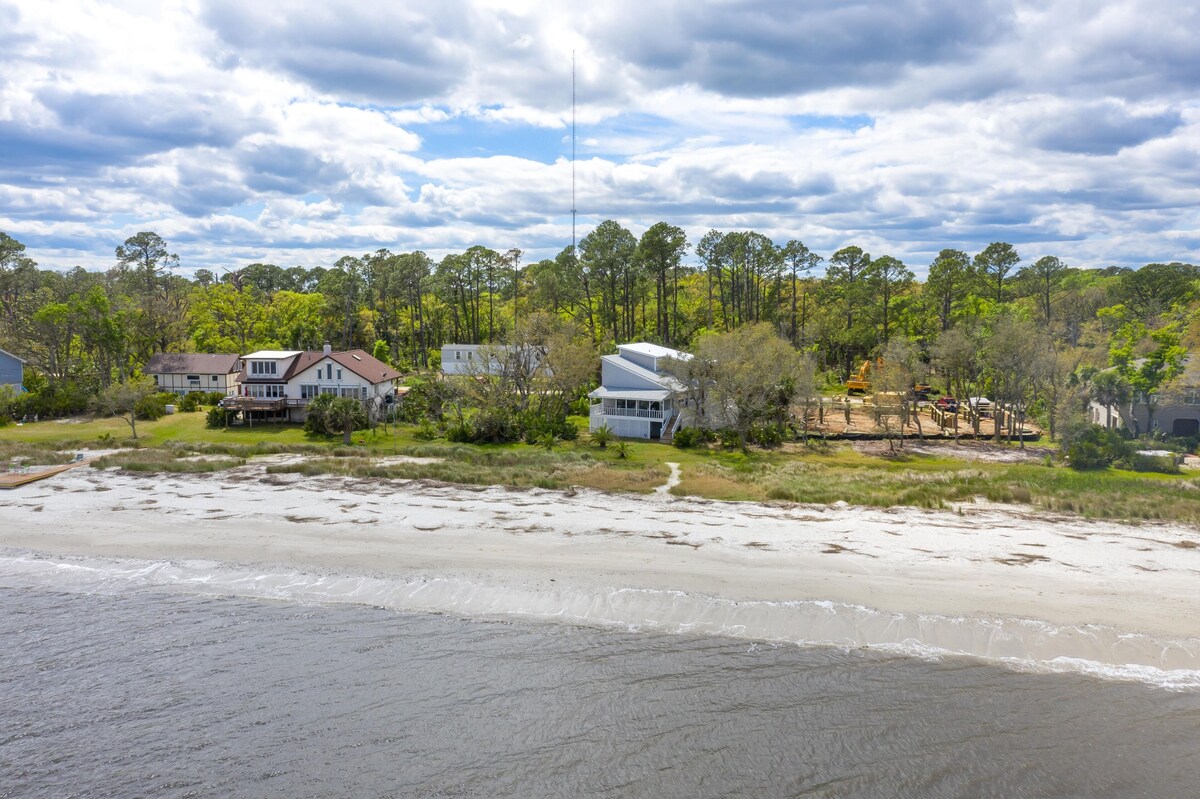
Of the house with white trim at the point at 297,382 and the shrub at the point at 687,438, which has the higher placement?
the house with white trim at the point at 297,382

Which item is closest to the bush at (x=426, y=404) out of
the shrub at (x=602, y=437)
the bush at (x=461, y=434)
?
the bush at (x=461, y=434)

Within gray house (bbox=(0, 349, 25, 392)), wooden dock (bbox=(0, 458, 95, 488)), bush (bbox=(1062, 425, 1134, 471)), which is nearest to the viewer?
wooden dock (bbox=(0, 458, 95, 488))

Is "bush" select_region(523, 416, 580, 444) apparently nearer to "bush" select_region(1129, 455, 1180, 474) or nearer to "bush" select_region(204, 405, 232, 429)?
"bush" select_region(204, 405, 232, 429)

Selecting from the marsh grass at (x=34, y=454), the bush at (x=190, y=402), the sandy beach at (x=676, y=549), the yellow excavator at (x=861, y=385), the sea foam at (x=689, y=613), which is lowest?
the sea foam at (x=689, y=613)

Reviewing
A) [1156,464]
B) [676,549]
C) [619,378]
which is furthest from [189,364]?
[1156,464]

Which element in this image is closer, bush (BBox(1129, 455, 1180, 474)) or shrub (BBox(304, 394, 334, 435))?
bush (BBox(1129, 455, 1180, 474))

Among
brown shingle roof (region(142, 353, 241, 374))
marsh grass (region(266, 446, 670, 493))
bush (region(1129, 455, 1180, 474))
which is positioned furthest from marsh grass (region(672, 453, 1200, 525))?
brown shingle roof (region(142, 353, 241, 374))

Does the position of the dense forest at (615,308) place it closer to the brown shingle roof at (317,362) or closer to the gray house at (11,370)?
the gray house at (11,370)
